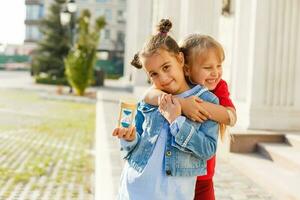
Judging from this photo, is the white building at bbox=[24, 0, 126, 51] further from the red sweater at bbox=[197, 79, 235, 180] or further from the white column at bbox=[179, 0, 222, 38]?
the red sweater at bbox=[197, 79, 235, 180]

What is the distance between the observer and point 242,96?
857 cm

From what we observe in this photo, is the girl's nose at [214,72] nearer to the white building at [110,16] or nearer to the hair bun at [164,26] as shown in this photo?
the hair bun at [164,26]

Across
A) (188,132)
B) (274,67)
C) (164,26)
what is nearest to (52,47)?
(274,67)

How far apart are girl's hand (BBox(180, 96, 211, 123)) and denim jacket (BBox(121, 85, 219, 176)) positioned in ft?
0.11

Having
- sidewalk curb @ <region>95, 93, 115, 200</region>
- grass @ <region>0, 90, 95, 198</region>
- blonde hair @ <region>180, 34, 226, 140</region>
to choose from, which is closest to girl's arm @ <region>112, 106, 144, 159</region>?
blonde hair @ <region>180, 34, 226, 140</region>

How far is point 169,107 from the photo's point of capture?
2.41 meters

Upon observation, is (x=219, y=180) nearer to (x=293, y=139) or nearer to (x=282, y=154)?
(x=282, y=154)

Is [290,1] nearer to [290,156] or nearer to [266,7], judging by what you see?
[266,7]

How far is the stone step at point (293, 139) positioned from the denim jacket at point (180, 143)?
4279mm

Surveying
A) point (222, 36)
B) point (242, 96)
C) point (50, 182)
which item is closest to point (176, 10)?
point (222, 36)

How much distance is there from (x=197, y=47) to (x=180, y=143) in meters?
0.45

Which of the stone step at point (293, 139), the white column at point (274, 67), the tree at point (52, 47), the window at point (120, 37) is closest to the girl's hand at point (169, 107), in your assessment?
the stone step at point (293, 139)

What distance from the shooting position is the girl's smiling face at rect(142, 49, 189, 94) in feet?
7.81

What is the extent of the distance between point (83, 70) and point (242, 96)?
15618 millimetres
